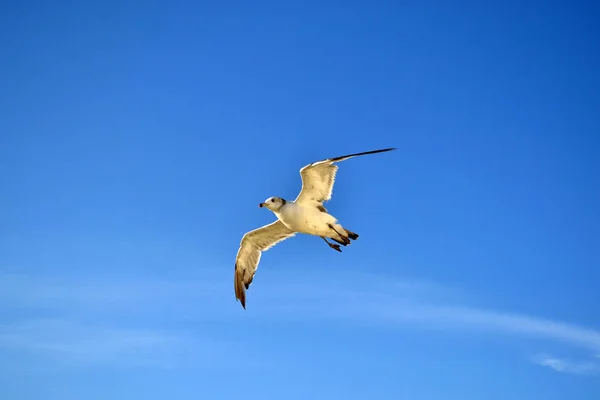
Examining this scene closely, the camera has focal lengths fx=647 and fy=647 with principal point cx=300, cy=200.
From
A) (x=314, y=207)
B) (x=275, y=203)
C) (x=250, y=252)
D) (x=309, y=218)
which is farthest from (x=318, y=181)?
(x=250, y=252)

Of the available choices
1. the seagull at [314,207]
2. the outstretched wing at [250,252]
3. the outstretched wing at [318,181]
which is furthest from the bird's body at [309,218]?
the outstretched wing at [250,252]

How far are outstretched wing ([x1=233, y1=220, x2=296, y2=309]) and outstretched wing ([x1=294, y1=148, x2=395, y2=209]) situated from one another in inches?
134

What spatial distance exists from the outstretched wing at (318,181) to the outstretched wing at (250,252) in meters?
3.42

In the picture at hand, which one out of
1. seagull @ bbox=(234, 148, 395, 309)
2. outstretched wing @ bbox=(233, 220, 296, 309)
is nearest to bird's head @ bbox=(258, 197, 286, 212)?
seagull @ bbox=(234, 148, 395, 309)

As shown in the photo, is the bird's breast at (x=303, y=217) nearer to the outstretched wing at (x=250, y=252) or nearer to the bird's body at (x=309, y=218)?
the bird's body at (x=309, y=218)

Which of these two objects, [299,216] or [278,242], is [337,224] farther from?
[278,242]

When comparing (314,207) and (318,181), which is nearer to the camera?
(318,181)

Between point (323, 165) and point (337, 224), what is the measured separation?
7.52 ft

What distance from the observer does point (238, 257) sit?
87.5 feet

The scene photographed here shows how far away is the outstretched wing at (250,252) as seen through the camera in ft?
A: 85.3

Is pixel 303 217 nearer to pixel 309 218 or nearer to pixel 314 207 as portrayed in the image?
pixel 309 218

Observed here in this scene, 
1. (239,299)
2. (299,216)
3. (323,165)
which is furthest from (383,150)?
(239,299)

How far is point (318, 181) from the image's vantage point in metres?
22.3

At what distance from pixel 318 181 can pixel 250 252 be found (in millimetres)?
5792
